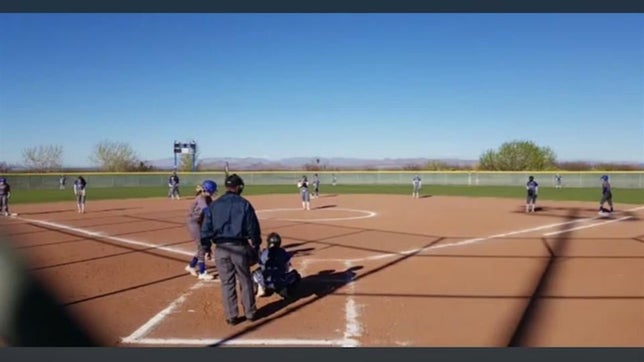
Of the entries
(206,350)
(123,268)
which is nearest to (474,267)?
(206,350)

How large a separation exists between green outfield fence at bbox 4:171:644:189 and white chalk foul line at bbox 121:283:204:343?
41.0 metres

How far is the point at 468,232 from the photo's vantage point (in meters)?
13.8

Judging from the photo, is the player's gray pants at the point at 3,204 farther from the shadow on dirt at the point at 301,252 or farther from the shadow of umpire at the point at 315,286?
the shadow of umpire at the point at 315,286

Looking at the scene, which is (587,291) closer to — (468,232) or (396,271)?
(396,271)

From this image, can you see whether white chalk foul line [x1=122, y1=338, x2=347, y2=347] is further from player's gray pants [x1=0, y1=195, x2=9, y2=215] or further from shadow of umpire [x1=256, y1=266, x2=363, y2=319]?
player's gray pants [x1=0, y1=195, x2=9, y2=215]

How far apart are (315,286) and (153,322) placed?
2.68 m

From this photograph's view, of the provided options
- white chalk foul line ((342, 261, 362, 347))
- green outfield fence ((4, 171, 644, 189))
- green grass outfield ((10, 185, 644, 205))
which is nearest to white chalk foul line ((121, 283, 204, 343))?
white chalk foul line ((342, 261, 362, 347))

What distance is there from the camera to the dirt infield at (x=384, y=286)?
5406 mm

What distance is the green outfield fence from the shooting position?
135ft

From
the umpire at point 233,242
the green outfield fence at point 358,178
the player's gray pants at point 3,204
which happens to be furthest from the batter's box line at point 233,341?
the green outfield fence at point 358,178

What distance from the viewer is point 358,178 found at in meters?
50.5

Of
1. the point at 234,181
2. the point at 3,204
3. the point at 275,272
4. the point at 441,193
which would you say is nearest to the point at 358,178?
the point at 441,193

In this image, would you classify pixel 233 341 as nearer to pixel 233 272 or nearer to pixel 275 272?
pixel 233 272

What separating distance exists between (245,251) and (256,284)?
1512 millimetres
